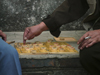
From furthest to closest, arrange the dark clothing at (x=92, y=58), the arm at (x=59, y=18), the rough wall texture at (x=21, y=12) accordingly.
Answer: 1. the rough wall texture at (x=21, y=12)
2. the arm at (x=59, y=18)
3. the dark clothing at (x=92, y=58)

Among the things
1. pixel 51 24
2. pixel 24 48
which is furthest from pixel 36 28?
pixel 24 48

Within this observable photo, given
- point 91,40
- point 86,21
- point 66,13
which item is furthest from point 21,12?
point 91,40

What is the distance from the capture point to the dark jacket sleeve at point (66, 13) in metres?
1.86

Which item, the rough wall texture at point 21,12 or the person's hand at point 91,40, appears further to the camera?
the rough wall texture at point 21,12

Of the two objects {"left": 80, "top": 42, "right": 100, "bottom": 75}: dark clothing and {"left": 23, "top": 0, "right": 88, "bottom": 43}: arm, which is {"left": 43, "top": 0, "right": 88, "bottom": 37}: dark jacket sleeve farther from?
{"left": 80, "top": 42, "right": 100, "bottom": 75}: dark clothing

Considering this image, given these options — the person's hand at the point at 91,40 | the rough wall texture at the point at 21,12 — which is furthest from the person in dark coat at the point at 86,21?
the rough wall texture at the point at 21,12

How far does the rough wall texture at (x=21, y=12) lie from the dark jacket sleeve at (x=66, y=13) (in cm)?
109

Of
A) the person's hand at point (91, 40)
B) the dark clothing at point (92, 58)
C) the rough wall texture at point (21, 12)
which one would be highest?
the person's hand at point (91, 40)

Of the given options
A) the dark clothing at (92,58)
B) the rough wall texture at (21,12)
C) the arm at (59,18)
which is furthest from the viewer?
the rough wall texture at (21,12)

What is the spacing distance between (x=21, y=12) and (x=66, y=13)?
128cm

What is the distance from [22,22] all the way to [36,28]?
4.19 ft

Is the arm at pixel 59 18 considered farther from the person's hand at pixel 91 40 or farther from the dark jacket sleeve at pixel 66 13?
the person's hand at pixel 91 40

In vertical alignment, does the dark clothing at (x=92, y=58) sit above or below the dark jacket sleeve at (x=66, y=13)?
below

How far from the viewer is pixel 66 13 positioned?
1.92m
